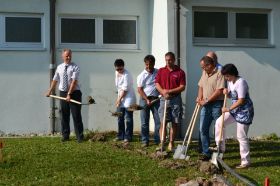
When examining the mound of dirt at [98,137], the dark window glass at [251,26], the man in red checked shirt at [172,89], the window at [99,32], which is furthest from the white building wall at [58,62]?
the man in red checked shirt at [172,89]

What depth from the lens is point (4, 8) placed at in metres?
13.4

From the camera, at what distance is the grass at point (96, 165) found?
840cm

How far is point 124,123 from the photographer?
1229 cm

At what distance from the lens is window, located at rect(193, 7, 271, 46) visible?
13.6 meters

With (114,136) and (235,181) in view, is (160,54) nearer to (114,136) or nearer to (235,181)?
(114,136)

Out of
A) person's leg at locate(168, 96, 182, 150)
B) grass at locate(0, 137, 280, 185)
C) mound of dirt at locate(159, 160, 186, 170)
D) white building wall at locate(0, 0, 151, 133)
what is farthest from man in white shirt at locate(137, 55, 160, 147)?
white building wall at locate(0, 0, 151, 133)

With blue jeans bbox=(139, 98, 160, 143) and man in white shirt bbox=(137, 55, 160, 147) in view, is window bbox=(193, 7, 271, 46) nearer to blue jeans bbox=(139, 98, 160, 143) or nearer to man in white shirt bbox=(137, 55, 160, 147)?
man in white shirt bbox=(137, 55, 160, 147)

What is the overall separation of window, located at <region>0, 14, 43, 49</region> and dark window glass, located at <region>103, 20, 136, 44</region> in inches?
63.4

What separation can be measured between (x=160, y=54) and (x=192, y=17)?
115cm

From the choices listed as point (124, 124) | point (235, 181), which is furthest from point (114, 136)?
point (235, 181)

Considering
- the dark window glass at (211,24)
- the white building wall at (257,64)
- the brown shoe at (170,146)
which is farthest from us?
the dark window glass at (211,24)

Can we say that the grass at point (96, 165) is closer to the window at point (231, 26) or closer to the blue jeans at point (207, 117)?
the blue jeans at point (207, 117)

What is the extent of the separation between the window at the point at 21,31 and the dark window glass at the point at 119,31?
5.28 feet

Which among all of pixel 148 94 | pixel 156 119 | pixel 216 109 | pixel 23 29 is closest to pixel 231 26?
pixel 148 94
